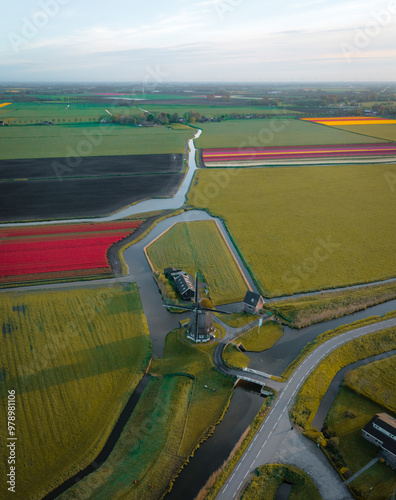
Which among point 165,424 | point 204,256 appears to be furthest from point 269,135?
point 165,424

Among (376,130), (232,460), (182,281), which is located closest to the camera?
(232,460)

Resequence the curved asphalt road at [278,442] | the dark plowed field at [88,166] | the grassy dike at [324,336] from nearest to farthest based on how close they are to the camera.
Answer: the curved asphalt road at [278,442] → the grassy dike at [324,336] → the dark plowed field at [88,166]

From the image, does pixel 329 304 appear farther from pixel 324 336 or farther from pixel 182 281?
pixel 182 281

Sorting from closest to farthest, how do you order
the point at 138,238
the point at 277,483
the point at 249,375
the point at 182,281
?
the point at 277,483
the point at 249,375
the point at 182,281
the point at 138,238

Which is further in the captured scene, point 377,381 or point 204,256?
point 204,256

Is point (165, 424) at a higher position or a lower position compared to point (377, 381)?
lower

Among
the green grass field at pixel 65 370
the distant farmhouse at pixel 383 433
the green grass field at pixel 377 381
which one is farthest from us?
the green grass field at pixel 377 381

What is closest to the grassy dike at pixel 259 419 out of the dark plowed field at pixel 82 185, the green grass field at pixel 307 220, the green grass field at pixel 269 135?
the green grass field at pixel 307 220

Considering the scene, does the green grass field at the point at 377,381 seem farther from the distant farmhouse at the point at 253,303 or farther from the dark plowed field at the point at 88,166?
the dark plowed field at the point at 88,166
